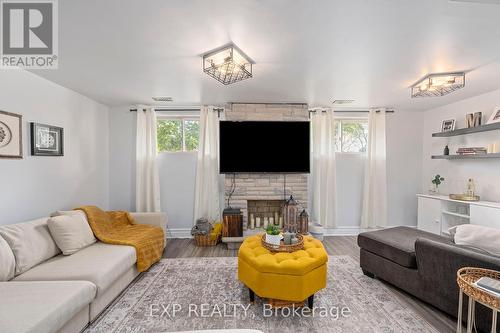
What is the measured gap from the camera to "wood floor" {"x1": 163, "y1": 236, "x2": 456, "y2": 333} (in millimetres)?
1981

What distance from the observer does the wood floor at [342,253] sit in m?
1.98

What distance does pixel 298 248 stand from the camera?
2.34 m

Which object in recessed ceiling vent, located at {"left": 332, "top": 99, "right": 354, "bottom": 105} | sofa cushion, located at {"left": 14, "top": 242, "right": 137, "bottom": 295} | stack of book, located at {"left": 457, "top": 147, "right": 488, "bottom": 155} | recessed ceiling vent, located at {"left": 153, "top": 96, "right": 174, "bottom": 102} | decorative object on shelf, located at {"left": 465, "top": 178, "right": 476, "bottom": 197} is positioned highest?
recessed ceiling vent, located at {"left": 332, "top": 99, "right": 354, "bottom": 105}

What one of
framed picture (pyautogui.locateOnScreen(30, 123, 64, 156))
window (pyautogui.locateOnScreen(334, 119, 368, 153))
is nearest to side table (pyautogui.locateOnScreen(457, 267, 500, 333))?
window (pyautogui.locateOnScreen(334, 119, 368, 153))

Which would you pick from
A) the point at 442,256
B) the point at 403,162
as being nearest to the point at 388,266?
the point at 442,256

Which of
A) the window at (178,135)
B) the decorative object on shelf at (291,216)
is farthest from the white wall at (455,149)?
the window at (178,135)

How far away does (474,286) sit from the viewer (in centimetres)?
146

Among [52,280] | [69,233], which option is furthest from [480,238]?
[69,233]

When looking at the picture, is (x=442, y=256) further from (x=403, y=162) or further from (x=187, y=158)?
(x=187, y=158)

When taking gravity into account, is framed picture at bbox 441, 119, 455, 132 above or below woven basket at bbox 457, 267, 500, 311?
above

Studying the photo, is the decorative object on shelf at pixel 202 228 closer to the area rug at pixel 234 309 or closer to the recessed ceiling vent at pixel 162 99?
the area rug at pixel 234 309

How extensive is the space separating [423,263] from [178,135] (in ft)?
13.6

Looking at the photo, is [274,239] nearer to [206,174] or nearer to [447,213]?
[206,174]

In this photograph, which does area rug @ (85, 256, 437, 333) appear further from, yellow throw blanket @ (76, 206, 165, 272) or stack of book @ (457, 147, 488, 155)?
stack of book @ (457, 147, 488, 155)
